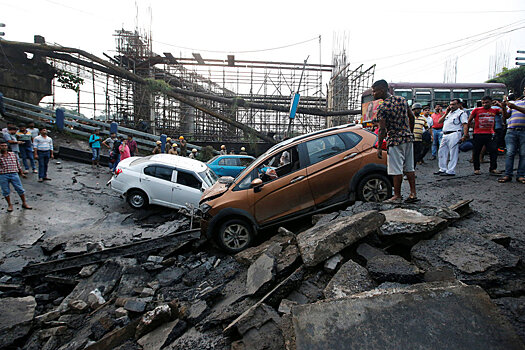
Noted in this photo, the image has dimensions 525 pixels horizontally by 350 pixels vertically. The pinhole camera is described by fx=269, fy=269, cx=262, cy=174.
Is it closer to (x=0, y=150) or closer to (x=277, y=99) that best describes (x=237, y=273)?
(x=0, y=150)

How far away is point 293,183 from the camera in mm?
4887

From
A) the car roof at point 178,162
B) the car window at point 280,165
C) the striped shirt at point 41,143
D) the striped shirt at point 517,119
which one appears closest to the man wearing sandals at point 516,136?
the striped shirt at point 517,119

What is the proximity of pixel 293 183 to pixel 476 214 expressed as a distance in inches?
117

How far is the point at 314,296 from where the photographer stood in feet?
9.41

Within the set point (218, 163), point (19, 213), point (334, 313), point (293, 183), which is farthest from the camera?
point (218, 163)

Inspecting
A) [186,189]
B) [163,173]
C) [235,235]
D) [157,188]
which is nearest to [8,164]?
[157,188]

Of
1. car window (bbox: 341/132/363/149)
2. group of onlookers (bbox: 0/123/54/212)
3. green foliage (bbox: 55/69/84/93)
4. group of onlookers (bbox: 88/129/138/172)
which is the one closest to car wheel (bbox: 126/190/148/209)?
group of onlookers (bbox: 0/123/54/212)

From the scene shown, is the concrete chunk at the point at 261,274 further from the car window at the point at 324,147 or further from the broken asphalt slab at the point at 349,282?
the car window at the point at 324,147

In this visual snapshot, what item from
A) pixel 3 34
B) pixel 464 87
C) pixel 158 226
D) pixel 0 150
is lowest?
pixel 158 226

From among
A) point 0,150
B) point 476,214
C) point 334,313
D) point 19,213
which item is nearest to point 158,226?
point 19,213

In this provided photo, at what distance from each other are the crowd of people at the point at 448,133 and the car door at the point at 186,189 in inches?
220

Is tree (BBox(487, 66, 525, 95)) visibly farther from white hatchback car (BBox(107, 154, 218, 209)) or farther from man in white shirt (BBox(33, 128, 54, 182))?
man in white shirt (BBox(33, 128, 54, 182))

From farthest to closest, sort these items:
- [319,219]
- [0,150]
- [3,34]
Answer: [3,34], [0,150], [319,219]

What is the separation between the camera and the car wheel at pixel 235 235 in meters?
5.04
